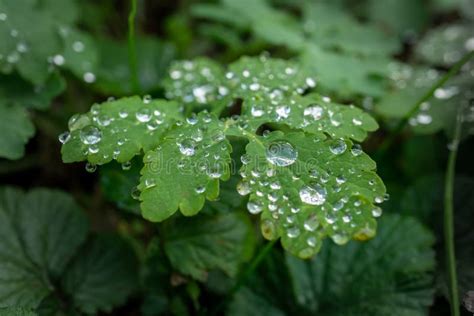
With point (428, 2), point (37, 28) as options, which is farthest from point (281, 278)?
point (428, 2)

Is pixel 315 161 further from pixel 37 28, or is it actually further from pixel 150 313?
Result: pixel 37 28

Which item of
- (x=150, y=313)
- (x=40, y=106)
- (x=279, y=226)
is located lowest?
(x=150, y=313)

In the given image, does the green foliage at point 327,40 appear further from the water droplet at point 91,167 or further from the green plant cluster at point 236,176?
the water droplet at point 91,167

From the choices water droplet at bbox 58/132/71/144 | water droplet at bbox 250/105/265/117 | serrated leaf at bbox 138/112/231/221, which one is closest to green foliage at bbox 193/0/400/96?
water droplet at bbox 250/105/265/117

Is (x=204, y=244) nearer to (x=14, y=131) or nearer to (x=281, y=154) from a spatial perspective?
(x=281, y=154)

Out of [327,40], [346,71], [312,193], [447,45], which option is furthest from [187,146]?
[447,45]

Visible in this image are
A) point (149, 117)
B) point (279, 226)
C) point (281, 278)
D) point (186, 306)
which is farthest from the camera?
point (281, 278)

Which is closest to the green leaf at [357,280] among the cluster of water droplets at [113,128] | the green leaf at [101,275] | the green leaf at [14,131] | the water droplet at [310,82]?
the green leaf at [101,275]
